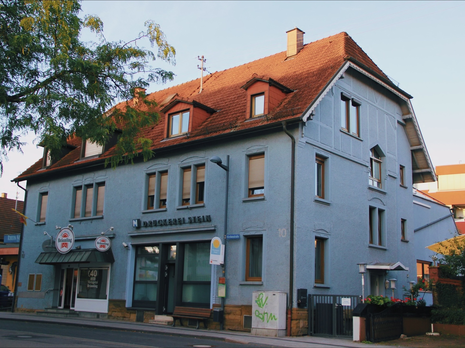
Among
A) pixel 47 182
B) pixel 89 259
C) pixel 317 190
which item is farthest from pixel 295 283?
pixel 47 182

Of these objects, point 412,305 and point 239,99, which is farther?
point 239,99

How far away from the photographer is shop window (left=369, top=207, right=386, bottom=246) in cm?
2256

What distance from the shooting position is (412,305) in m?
17.8

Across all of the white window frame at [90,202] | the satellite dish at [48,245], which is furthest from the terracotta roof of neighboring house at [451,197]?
the satellite dish at [48,245]

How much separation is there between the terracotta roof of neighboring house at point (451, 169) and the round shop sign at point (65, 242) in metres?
56.1

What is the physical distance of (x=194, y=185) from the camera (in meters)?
21.7

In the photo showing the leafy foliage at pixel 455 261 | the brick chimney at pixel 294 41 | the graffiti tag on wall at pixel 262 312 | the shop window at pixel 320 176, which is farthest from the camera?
the brick chimney at pixel 294 41

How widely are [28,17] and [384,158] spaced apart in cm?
1623

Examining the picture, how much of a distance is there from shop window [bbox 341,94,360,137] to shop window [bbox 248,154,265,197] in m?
3.99

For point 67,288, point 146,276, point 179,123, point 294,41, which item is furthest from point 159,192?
point 294,41

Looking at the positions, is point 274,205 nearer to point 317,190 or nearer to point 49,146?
point 317,190

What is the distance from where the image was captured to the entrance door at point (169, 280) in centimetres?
2184

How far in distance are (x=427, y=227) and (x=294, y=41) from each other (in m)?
12.5

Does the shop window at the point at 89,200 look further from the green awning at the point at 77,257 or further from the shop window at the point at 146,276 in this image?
the shop window at the point at 146,276
